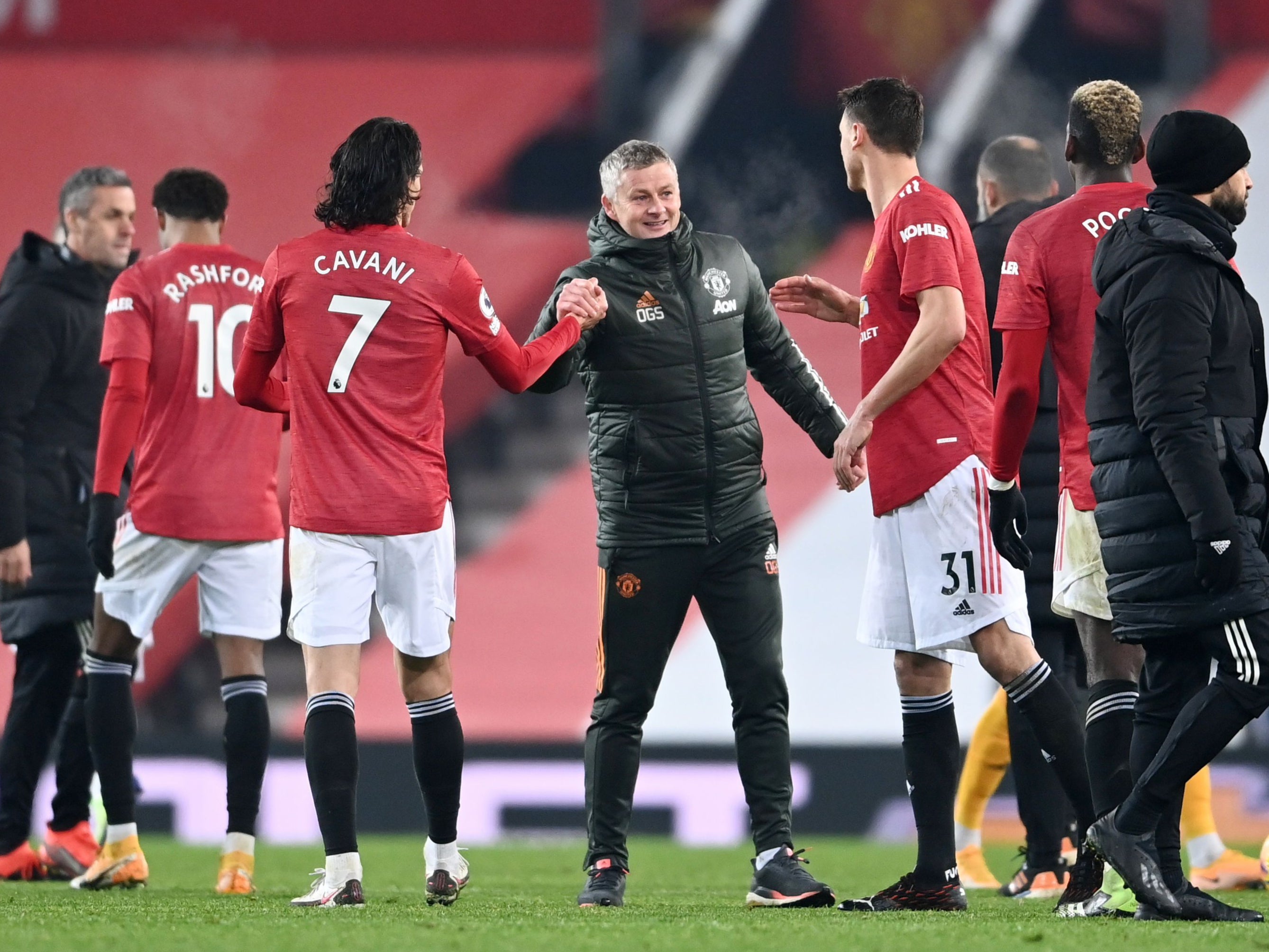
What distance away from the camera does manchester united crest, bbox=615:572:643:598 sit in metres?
4.51

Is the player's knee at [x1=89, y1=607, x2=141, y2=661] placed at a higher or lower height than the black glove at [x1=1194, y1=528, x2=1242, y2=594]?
lower

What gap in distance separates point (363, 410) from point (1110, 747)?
6.73 feet

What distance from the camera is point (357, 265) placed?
432 cm

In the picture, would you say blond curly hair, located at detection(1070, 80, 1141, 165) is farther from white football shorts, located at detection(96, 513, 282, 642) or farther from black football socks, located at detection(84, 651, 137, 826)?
black football socks, located at detection(84, 651, 137, 826)

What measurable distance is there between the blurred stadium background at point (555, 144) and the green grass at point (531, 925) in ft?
13.1

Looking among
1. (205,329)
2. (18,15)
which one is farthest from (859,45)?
(205,329)

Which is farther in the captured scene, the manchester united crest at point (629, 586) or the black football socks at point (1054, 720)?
the manchester united crest at point (629, 586)


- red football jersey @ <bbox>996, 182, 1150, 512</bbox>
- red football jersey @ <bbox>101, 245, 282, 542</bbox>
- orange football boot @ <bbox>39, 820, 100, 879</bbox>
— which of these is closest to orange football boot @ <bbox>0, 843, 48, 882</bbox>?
orange football boot @ <bbox>39, 820, 100, 879</bbox>

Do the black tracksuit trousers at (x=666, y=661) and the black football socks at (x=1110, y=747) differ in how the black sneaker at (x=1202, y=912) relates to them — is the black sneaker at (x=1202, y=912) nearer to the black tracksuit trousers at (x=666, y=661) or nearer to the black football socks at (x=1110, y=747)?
the black football socks at (x=1110, y=747)

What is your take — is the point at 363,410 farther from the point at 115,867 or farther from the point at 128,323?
the point at 115,867

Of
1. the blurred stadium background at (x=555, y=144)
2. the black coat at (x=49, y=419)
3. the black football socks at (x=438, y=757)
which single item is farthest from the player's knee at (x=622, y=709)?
the blurred stadium background at (x=555, y=144)

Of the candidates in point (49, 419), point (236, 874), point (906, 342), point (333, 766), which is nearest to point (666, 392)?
point (906, 342)

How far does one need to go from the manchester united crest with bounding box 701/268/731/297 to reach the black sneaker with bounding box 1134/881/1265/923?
1.84 metres

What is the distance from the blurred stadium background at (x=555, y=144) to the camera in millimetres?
9836
